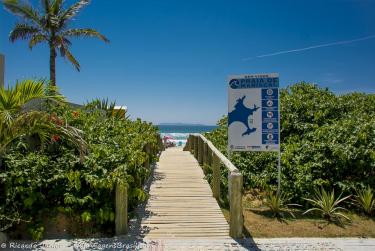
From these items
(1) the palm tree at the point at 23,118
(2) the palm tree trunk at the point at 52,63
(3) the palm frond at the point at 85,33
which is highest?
(3) the palm frond at the point at 85,33

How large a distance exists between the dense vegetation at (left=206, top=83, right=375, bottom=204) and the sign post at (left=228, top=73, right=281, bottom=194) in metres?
0.75

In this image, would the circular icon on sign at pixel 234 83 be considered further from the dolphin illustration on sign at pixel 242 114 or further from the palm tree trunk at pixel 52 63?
the palm tree trunk at pixel 52 63

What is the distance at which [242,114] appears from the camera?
748 cm

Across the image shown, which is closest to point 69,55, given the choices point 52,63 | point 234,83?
point 52,63

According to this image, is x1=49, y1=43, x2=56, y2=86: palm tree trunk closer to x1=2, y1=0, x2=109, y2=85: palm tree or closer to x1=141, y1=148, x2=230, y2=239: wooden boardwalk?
x1=2, y1=0, x2=109, y2=85: palm tree

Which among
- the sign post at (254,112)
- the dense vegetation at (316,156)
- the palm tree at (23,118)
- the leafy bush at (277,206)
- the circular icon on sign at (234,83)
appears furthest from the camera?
the circular icon on sign at (234,83)

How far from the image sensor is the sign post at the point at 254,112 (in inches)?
288

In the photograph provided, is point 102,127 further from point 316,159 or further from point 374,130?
point 374,130

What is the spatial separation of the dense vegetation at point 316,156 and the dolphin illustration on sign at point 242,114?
1.10 m

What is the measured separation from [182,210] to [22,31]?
15.6 meters

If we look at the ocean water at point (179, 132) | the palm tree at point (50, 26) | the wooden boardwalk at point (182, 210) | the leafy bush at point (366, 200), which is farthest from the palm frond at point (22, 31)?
the ocean water at point (179, 132)

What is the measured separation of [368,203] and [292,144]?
2.34 metres

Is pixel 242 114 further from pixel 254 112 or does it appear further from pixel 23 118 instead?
pixel 23 118

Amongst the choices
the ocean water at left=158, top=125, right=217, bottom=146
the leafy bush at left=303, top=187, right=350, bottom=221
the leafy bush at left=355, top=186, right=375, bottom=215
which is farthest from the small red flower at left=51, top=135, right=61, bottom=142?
the ocean water at left=158, top=125, right=217, bottom=146
